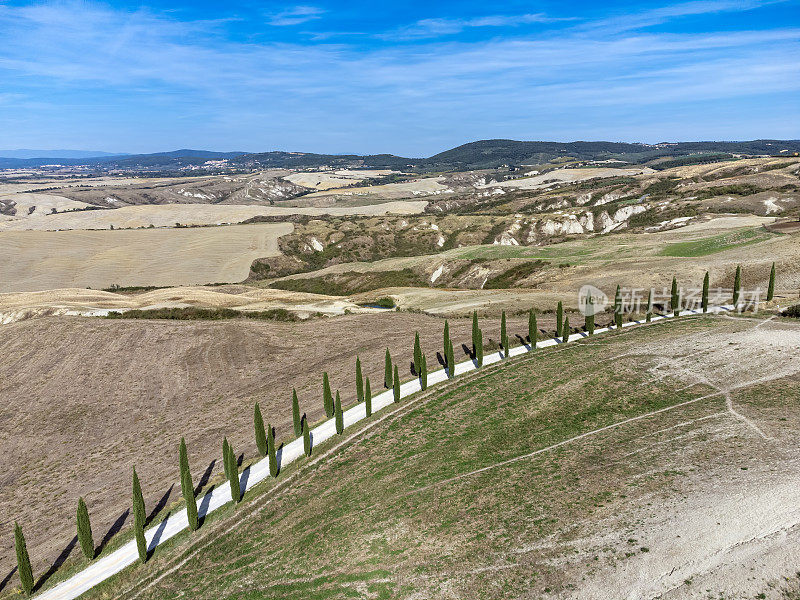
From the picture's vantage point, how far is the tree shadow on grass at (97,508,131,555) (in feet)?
96.1

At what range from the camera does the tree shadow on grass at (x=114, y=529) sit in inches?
1153

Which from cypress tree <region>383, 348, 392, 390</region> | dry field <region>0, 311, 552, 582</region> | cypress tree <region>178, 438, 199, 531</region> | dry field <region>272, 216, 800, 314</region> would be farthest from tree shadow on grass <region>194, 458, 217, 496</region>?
dry field <region>272, 216, 800, 314</region>

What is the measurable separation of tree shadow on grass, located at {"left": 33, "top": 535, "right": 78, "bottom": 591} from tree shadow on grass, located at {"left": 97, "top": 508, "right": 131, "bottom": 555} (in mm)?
1660

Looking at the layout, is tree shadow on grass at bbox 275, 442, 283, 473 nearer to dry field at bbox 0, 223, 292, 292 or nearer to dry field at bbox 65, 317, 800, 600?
dry field at bbox 65, 317, 800, 600

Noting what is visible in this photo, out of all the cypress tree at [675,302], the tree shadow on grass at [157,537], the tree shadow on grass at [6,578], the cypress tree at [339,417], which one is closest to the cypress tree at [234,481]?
the tree shadow on grass at [157,537]

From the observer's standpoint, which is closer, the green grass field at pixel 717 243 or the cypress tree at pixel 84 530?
the cypress tree at pixel 84 530

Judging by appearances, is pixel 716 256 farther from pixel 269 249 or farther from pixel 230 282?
pixel 269 249

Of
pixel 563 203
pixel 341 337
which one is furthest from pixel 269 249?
pixel 563 203

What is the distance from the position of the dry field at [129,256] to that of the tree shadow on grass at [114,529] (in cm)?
9789

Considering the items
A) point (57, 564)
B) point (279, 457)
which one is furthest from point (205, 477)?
point (57, 564)

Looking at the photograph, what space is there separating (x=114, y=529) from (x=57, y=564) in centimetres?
318

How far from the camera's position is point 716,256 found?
80375mm

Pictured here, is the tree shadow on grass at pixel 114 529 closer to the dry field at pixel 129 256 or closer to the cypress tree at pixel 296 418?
the cypress tree at pixel 296 418

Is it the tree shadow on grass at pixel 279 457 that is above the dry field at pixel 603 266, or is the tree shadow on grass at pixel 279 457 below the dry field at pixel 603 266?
below
